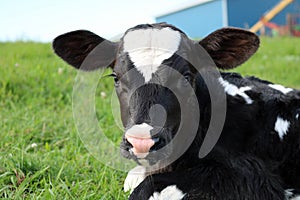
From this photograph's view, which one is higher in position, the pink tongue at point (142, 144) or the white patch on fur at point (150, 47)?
the white patch on fur at point (150, 47)

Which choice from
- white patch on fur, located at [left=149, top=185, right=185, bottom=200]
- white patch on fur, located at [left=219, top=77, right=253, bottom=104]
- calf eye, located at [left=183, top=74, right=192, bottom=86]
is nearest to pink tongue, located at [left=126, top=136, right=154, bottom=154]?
white patch on fur, located at [left=149, top=185, right=185, bottom=200]

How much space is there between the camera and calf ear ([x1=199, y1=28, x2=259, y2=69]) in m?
2.96

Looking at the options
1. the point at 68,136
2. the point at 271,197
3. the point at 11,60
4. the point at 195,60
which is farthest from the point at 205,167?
the point at 11,60

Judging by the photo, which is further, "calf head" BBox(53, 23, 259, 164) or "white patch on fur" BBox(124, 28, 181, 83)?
"white patch on fur" BBox(124, 28, 181, 83)

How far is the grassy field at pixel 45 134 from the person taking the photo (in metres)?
3.17

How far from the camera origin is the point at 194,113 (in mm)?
2967

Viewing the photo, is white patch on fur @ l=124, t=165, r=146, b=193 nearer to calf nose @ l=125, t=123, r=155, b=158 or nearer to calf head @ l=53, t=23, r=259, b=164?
calf head @ l=53, t=23, r=259, b=164

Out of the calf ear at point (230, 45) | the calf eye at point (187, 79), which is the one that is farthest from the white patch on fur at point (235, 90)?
the calf eye at point (187, 79)

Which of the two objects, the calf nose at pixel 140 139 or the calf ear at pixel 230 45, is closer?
the calf nose at pixel 140 139

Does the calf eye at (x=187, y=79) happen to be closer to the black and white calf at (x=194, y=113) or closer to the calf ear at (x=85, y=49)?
the black and white calf at (x=194, y=113)

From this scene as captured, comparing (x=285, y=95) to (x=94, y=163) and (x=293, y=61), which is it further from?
(x=293, y=61)

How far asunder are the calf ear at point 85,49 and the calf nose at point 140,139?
86cm

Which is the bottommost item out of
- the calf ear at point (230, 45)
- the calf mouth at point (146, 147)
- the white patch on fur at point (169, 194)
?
the white patch on fur at point (169, 194)

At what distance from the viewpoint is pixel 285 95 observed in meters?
3.46
